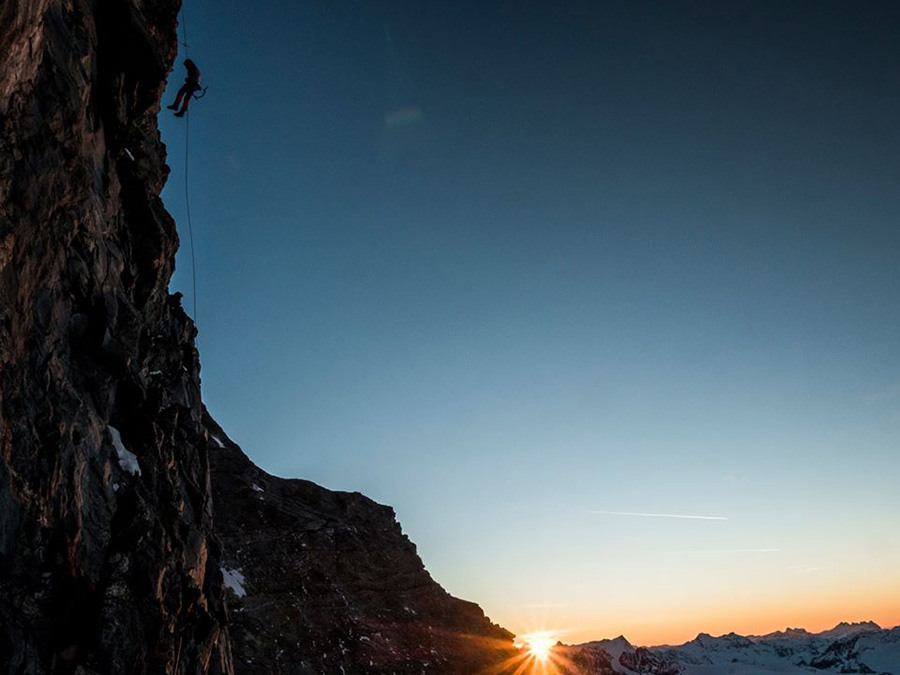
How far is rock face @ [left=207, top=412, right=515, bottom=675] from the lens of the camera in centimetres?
3822

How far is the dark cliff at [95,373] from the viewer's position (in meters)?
11.2

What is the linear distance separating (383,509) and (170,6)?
165 feet

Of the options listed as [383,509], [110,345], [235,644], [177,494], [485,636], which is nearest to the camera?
[110,345]

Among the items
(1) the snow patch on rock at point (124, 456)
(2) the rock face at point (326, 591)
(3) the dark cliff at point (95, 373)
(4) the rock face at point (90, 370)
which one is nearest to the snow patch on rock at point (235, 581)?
(2) the rock face at point (326, 591)

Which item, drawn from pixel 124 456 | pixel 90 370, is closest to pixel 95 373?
pixel 90 370

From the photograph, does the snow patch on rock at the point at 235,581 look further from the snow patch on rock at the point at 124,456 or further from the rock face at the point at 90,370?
the snow patch on rock at the point at 124,456

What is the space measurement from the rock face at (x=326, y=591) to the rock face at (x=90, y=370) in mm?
17049

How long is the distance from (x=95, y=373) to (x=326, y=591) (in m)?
34.3

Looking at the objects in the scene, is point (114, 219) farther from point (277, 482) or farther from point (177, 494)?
point (277, 482)

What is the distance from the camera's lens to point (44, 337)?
12.8 metres

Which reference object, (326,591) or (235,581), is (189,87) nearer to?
(235,581)

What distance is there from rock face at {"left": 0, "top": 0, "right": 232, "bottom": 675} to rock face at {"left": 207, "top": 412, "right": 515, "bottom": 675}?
17.0 metres

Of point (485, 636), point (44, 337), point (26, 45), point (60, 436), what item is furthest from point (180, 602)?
point (485, 636)

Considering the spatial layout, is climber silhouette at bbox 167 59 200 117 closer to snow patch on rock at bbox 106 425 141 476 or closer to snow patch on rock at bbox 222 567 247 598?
snow patch on rock at bbox 106 425 141 476
